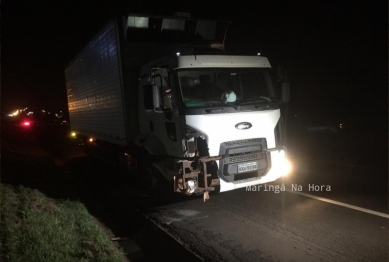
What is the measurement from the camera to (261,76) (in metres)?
6.75

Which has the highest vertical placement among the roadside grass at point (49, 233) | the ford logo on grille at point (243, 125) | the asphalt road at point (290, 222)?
the ford logo on grille at point (243, 125)

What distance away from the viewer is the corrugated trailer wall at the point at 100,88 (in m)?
7.86

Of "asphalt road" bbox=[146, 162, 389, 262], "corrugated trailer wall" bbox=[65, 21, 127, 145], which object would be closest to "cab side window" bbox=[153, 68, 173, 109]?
"corrugated trailer wall" bbox=[65, 21, 127, 145]

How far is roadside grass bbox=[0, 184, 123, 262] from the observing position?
4229 millimetres

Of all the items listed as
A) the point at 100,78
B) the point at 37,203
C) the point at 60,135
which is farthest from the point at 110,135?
the point at 60,135

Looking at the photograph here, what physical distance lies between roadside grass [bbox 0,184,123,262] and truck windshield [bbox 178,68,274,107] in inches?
105

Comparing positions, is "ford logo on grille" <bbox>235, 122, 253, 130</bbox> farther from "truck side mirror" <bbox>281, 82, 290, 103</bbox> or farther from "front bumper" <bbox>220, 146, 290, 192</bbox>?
"truck side mirror" <bbox>281, 82, 290, 103</bbox>

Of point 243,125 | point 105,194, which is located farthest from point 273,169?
point 105,194

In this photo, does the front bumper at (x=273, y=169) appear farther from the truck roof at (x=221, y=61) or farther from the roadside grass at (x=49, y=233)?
the roadside grass at (x=49, y=233)

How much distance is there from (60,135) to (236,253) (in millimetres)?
19027

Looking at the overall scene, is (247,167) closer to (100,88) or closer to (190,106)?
(190,106)

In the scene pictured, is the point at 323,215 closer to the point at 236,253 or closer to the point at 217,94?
the point at 236,253

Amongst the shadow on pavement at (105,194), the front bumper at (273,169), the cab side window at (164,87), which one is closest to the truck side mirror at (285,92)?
the front bumper at (273,169)

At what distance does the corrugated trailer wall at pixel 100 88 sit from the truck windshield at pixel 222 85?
220cm
